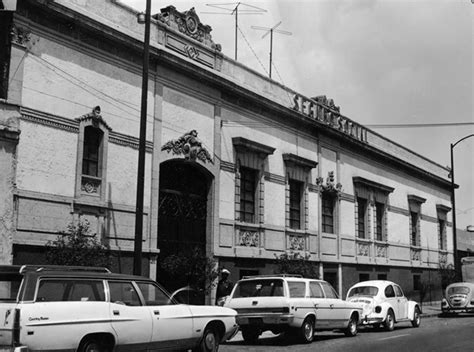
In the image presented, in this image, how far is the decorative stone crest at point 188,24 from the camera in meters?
21.6

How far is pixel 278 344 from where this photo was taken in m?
16.0

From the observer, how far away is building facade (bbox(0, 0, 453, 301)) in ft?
53.4

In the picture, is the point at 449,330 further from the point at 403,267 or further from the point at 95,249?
the point at 403,267

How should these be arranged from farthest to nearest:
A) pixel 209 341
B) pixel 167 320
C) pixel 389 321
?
pixel 389 321, pixel 209 341, pixel 167 320

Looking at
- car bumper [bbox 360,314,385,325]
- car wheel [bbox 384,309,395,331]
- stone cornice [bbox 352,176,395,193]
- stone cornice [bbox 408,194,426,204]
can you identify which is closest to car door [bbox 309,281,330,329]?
car bumper [bbox 360,314,385,325]

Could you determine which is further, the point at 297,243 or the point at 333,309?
the point at 297,243

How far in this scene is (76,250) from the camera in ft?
51.3

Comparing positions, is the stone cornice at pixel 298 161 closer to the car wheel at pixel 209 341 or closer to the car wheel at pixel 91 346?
the car wheel at pixel 209 341

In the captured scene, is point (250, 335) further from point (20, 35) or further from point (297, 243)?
point (297, 243)

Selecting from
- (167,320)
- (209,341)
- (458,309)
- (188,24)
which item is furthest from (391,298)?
(167,320)

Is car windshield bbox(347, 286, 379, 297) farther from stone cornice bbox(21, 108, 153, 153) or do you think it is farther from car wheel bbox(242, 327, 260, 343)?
stone cornice bbox(21, 108, 153, 153)

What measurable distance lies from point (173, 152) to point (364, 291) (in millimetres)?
8027

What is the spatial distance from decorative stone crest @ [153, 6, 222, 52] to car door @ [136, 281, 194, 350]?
40.7 feet

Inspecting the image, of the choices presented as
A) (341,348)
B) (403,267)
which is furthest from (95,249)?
(403,267)
